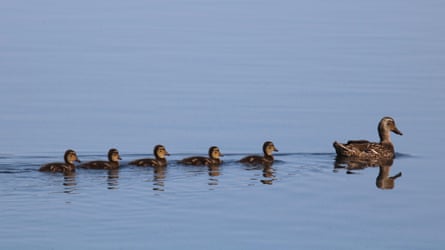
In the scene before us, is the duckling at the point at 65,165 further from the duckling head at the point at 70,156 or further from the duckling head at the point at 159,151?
the duckling head at the point at 159,151

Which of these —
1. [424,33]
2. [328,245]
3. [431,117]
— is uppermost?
[424,33]

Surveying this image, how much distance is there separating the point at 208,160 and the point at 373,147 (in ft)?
8.35

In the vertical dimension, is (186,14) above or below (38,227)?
above

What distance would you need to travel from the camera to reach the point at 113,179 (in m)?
15.1

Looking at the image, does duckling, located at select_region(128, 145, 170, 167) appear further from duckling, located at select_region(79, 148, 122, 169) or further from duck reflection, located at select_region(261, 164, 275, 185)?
duck reflection, located at select_region(261, 164, 275, 185)

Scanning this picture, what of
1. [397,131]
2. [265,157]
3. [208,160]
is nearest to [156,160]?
[208,160]

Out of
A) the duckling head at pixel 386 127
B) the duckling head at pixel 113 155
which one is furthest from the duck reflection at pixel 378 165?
the duckling head at pixel 113 155

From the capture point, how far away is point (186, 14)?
31578mm

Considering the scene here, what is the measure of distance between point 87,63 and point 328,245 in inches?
458

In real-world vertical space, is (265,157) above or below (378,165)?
above

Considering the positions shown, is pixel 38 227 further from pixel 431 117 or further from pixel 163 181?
pixel 431 117

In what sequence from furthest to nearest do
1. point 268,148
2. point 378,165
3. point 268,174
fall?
point 378,165 < point 268,148 < point 268,174

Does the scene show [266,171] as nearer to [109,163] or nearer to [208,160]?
[208,160]

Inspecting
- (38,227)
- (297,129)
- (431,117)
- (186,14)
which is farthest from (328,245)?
(186,14)
